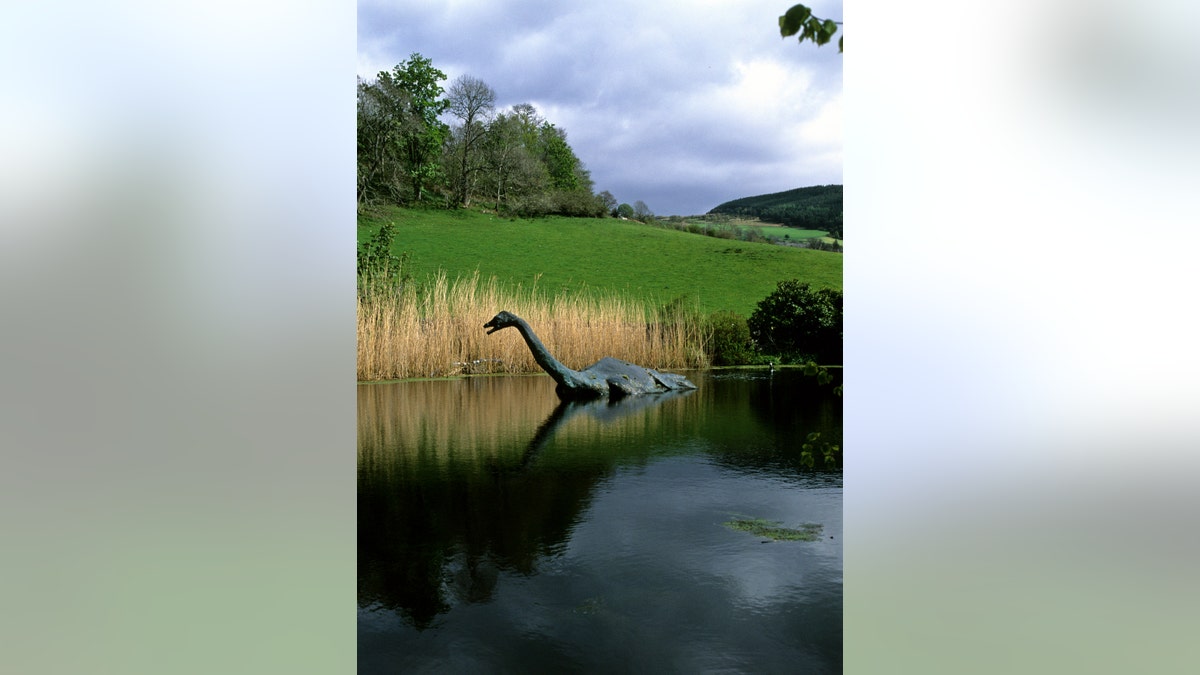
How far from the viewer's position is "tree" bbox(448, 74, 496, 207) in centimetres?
636

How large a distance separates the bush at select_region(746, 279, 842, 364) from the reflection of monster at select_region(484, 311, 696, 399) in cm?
118

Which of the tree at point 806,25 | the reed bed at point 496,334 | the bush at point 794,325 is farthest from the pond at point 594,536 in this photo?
the tree at point 806,25

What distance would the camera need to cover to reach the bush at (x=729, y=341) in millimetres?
5840

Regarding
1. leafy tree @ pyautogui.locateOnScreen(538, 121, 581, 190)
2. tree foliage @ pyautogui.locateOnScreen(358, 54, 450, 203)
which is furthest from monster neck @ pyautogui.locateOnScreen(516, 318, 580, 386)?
tree foliage @ pyautogui.locateOnScreen(358, 54, 450, 203)

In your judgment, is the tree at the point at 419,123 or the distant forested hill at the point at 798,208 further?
the tree at the point at 419,123

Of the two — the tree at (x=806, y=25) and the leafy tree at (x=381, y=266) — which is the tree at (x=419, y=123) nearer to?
the leafy tree at (x=381, y=266)

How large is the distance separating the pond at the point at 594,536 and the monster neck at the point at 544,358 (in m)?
0.19

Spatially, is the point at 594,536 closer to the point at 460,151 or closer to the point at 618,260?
the point at 618,260

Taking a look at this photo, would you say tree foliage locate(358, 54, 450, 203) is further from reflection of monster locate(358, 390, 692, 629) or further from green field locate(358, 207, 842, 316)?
reflection of monster locate(358, 390, 692, 629)
